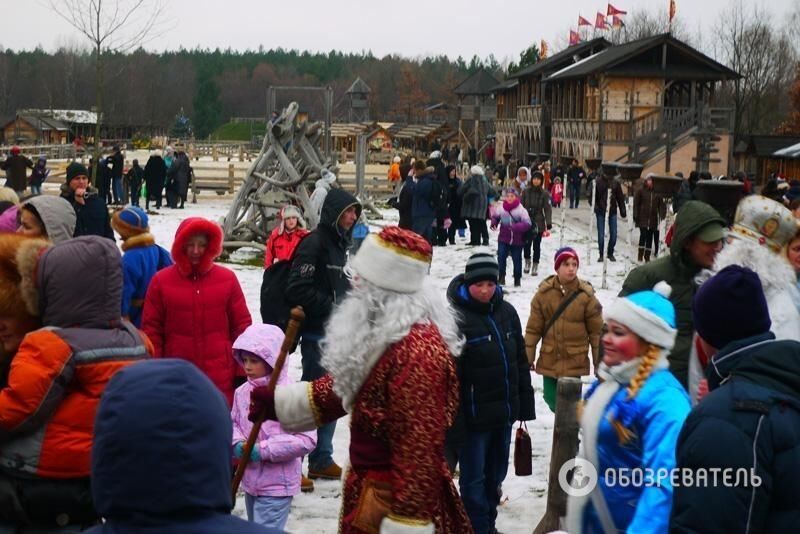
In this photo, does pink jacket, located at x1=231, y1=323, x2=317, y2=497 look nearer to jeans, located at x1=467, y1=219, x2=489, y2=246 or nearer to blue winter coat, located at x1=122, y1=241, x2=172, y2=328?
blue winter coat, located at x1=122, y1=241, x2=172, y2=328

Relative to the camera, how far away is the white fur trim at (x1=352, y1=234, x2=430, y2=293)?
382 centimetres

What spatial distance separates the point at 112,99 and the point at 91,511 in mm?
89005

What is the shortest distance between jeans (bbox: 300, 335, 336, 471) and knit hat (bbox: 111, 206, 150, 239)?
1.34 m

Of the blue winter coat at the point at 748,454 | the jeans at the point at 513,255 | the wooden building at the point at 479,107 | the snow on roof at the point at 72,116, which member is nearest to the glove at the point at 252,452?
the blue winter coat at the point at 748,454

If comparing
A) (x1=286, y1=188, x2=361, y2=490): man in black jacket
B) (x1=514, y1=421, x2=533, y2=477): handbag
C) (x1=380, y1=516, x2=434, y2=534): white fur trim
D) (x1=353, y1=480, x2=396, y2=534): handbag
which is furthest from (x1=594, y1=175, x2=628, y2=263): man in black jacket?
(x1=380, y1=516, x2=434, y2=534): white fur trim

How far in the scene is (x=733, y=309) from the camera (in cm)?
344

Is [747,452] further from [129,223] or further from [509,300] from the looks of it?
[509,300]

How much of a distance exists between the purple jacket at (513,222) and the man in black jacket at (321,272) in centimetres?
819

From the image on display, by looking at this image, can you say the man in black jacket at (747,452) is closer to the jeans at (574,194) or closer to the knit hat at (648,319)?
the knit hat at (648,319)

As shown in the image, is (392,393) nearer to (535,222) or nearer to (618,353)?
(618,353)

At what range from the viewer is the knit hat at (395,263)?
12.5 feet

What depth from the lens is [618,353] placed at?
394cm

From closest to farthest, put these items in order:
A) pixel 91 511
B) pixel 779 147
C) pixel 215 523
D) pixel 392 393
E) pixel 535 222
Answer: pixel 215 523 < pixel 392 393 < pixel 91 511 < pixel 535 222 < pixel 779 147

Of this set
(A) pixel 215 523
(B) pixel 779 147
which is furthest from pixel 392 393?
(B) pixel 779 147
